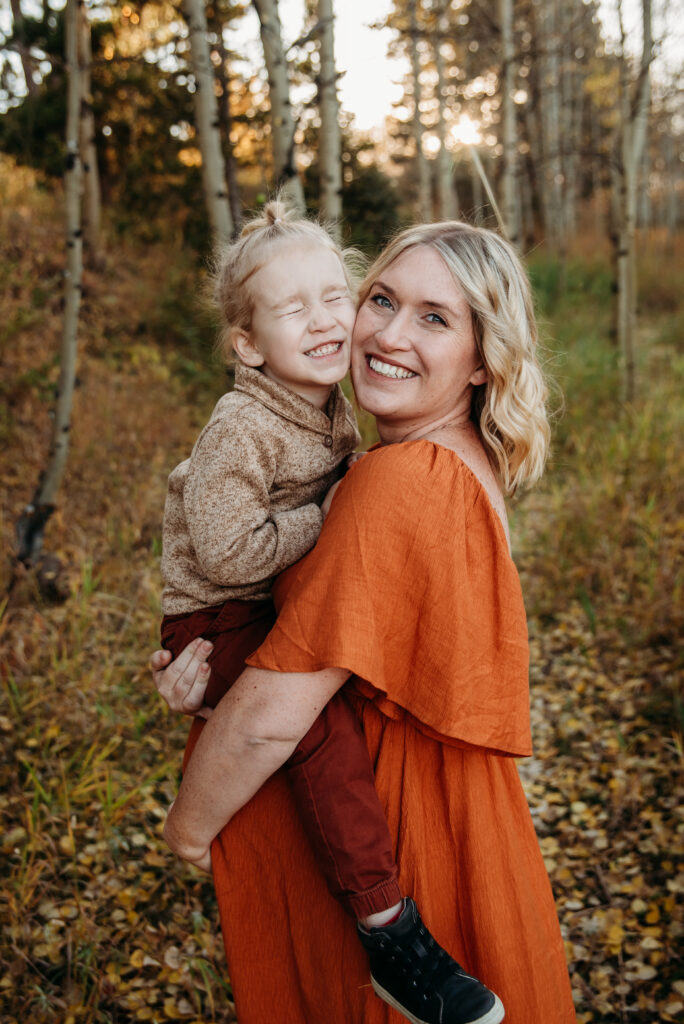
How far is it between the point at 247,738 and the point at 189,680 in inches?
11.5

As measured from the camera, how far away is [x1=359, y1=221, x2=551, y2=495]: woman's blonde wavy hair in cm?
150

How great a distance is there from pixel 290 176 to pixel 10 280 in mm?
4009

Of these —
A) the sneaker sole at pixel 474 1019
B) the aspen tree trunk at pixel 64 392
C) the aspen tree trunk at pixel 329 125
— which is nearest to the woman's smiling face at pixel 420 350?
the sneaker sole at pixel 474 1019

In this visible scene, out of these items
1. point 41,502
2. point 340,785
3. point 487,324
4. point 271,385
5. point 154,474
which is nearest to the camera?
point 340,785

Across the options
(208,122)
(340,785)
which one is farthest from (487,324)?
(208,122)

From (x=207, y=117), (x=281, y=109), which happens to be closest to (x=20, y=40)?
(x=207, y=117)

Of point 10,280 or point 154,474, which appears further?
point 10,280

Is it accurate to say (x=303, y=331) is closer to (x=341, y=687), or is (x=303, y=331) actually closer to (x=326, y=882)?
(x=341, y=687)

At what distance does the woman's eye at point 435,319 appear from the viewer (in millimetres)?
1517

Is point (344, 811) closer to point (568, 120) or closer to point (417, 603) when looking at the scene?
point (417, 603)

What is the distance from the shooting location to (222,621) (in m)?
1.57

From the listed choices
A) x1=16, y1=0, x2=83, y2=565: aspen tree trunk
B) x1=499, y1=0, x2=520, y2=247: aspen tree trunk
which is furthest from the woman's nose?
x1=499, y1=0, x2=520, y2=247: aspen tree trunk

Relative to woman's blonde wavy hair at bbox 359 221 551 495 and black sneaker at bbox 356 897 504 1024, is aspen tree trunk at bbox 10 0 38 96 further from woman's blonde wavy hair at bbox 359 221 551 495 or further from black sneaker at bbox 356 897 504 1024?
black sneaker at bbox 356 897 504 1024

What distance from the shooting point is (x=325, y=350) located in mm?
1674
